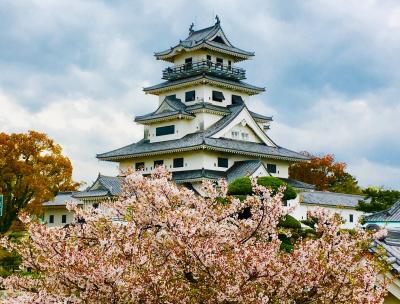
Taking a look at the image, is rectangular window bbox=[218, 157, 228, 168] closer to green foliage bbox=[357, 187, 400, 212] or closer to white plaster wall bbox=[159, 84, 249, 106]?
white plaster wall bbox=[159, 84, 249, 106]

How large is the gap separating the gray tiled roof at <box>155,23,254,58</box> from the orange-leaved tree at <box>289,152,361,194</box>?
24580 mm

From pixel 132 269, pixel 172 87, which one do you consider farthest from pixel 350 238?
pixel 172 87

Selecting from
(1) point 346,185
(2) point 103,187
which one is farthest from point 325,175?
(2) point 103,187

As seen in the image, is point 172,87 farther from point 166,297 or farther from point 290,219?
point 166,297

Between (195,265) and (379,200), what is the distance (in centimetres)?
4224

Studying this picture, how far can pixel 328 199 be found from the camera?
2420 inches

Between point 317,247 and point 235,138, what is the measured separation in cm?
4339

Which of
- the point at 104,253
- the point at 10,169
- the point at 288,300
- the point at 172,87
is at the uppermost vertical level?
the point at 172,87

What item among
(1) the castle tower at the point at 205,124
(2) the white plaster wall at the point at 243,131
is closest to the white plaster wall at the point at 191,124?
(1) the castle tower at the point at 205,124

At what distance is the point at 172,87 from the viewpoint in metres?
56.7

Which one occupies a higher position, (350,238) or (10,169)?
(10,169)

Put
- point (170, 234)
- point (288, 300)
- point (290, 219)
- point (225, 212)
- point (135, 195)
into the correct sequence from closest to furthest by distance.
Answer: point (288, 300), point (170, 234), point (225, 212), point (135, 195), point (290, 219)

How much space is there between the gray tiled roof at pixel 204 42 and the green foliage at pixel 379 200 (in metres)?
18.2

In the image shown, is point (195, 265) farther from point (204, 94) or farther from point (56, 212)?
point (56, 212)
